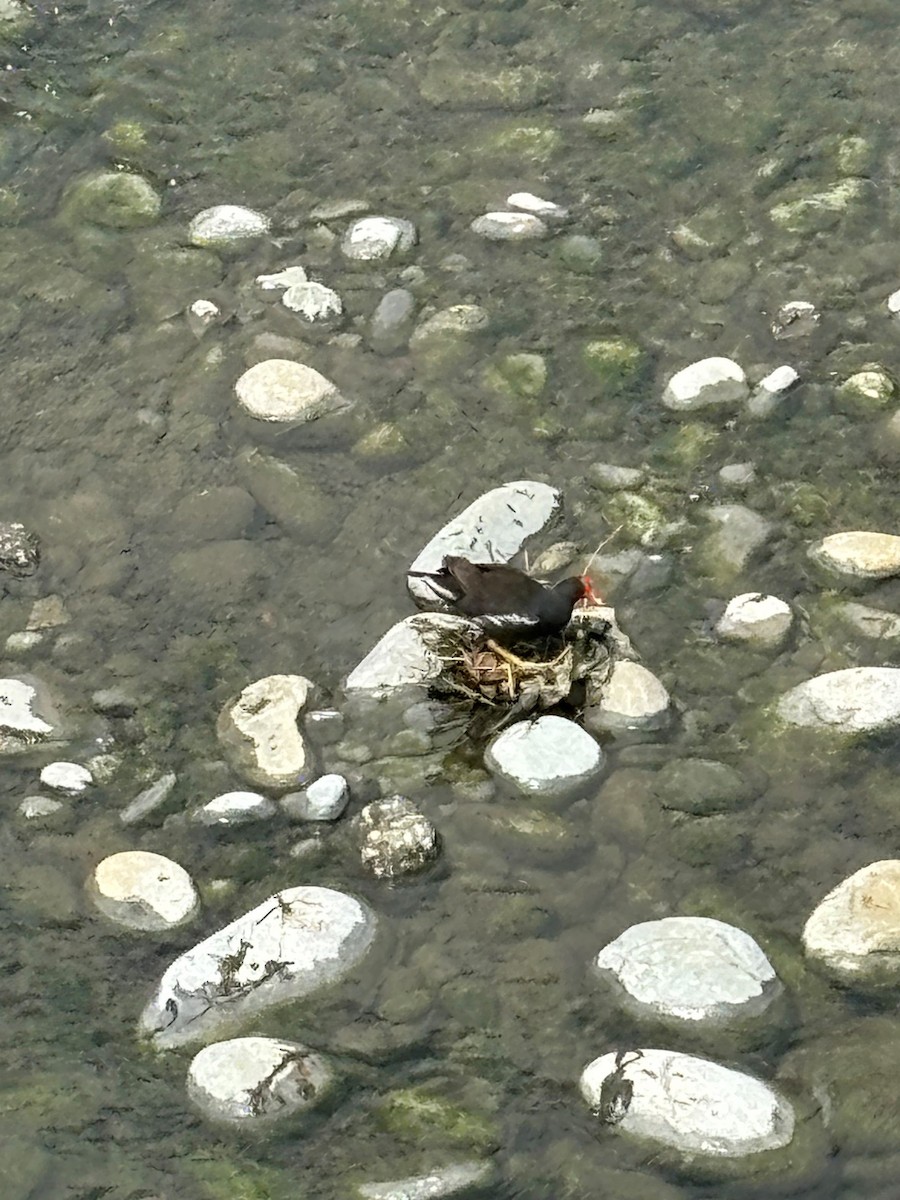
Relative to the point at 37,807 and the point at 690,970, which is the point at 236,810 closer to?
the point at 37,807

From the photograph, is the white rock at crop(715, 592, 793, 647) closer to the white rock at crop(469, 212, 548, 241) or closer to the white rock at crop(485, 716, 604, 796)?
the white rock at crop(485, 716, 604, 796)

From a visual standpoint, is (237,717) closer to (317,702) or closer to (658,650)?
(317,702)

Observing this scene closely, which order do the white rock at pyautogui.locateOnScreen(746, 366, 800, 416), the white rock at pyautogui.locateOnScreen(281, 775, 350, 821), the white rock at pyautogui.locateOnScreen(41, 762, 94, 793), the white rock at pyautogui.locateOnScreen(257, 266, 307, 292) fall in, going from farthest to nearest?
1. the white rock at pyautogui.locateOnScreen(257, 266, 307, 292)
2. the white rock at pyautogui.locateOnScreen(746, 366, 800, 416)
3. the white rock at pyautogui.locateOnScreen(41, 762, 94, 793)
4. the white rock at pyautogui.locateOnScreen(281, 775, 350, 821)

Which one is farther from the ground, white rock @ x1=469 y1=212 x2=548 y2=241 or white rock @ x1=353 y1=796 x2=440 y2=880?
white rock @ x1=469 y1=212 x2=548 y2=241

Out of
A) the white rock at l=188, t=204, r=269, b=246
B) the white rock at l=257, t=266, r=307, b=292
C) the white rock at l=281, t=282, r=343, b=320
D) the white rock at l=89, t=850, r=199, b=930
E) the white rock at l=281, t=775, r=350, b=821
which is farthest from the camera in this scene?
the white rock at l=188, t=204, r=269, b=246

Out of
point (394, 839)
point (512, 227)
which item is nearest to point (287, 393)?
point (512, 227)

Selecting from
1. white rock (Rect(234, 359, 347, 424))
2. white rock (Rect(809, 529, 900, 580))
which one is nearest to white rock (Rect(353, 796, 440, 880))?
white rock (Rect(809, 529, 900, 580))

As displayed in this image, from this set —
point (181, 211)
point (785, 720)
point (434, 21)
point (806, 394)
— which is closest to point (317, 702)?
point (785, 720)
